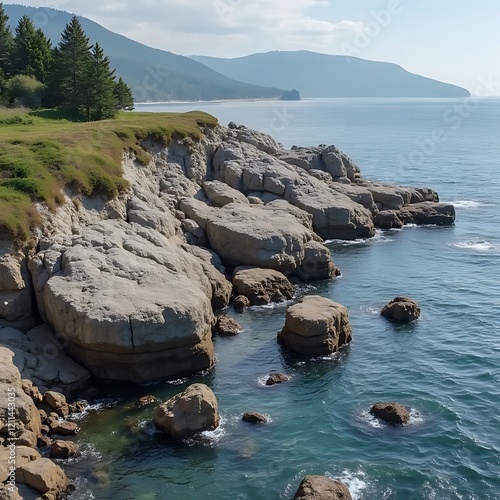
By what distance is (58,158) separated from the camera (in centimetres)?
4997

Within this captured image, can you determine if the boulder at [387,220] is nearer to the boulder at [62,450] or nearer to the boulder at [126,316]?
the boulder at [126,316]

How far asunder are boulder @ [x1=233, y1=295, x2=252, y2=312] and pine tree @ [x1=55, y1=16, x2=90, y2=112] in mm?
45161

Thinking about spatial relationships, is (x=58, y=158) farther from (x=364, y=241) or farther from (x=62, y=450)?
(x=364, y=241)

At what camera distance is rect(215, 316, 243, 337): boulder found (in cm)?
4381

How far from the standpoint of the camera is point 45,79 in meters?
88.8

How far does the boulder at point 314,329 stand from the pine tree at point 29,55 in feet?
224

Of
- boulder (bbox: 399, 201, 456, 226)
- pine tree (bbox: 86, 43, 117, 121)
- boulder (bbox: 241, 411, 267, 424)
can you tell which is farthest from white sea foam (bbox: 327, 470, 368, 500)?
pine tree (bbox: 86, 43, 117, 121)

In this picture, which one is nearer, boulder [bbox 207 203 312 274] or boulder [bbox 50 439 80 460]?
boulder [bbox 50 439 80 460]

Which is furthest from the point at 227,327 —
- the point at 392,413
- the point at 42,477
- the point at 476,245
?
the point at 476,245

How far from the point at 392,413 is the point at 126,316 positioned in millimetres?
15867

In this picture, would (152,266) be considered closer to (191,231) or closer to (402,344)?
(191,231)

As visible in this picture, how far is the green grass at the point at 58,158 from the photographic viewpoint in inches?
1682

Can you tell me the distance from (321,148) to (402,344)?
187ft

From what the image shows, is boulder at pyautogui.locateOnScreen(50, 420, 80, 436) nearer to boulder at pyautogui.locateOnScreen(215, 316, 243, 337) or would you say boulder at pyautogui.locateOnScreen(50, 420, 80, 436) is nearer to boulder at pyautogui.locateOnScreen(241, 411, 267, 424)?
boulder at pyautogui.locateOnScreen(241, 411, 267, 424)
